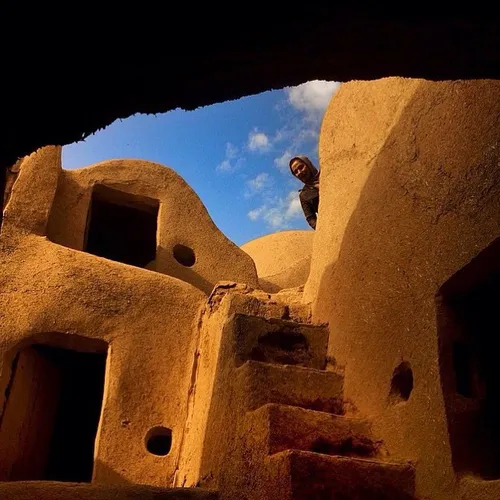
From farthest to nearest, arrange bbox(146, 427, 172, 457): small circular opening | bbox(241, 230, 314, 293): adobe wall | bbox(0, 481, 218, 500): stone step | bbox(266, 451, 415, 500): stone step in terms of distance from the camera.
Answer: bbox(241, 230, 314, 293): adobe wall, bbox(146, 427, 172, 457): small circular opening, bbox(0, 481, 218, 500): stone step, bbox(266, 451, 415, 500): stone step

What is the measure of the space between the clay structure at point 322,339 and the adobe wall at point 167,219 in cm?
10

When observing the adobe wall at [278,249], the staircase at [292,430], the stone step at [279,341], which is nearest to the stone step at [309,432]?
the staircase at [292,430]

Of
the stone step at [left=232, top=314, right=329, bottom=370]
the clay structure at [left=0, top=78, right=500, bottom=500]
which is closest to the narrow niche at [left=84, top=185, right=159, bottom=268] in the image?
the clay structure at [left=0, top=78, right=500, bottom=500]

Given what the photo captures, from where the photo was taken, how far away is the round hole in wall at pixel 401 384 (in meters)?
4.13

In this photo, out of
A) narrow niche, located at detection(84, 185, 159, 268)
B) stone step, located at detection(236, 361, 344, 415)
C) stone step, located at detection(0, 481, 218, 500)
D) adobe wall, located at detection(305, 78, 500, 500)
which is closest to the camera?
adobe wall, located at detection(305, 78, 500, 500)

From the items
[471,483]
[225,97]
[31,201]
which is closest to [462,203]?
[471,483]

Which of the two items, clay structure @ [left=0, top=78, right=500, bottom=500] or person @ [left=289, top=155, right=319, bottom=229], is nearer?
clay structure @ [left=0, top=78, right=500, bottom=500]

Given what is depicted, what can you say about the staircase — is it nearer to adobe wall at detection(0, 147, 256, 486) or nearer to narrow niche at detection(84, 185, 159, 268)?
adobe wall at detection(0, 147, 256, 486)

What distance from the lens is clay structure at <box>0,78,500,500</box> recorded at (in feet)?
12.0

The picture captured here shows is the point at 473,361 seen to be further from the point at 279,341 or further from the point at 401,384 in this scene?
the point at 279,341

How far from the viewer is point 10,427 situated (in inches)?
273

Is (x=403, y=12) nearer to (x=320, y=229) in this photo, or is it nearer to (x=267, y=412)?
(x=267, y=412)

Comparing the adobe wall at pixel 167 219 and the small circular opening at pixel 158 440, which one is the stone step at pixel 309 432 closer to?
the small circular opening at pixel 158 440

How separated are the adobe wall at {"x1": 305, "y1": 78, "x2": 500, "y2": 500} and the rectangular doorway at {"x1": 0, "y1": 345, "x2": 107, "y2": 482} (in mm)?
3436
